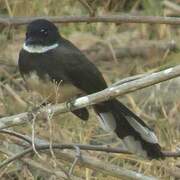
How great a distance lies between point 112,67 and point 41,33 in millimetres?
3193

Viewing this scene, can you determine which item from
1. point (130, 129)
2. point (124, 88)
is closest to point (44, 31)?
point (130, 129)

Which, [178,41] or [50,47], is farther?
[178,41]

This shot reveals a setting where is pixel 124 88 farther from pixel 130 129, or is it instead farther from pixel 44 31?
pixel 44 31

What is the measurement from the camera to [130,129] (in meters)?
5.27

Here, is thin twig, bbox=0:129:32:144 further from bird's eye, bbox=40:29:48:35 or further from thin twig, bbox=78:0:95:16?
thin twig, bbox=78:0:95:16

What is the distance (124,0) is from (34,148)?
4435 millimetres

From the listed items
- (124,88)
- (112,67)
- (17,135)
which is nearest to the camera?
(124,88)

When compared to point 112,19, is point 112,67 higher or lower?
lower

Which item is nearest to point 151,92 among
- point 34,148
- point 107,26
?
point 107,26

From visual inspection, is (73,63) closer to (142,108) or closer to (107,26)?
(142,108)

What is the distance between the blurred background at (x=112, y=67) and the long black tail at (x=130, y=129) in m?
0.33

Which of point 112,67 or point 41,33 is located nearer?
point 41,33

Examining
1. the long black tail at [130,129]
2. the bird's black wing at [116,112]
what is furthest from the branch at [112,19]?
the long black tail at [130,129]

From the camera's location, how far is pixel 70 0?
25.3 ft
